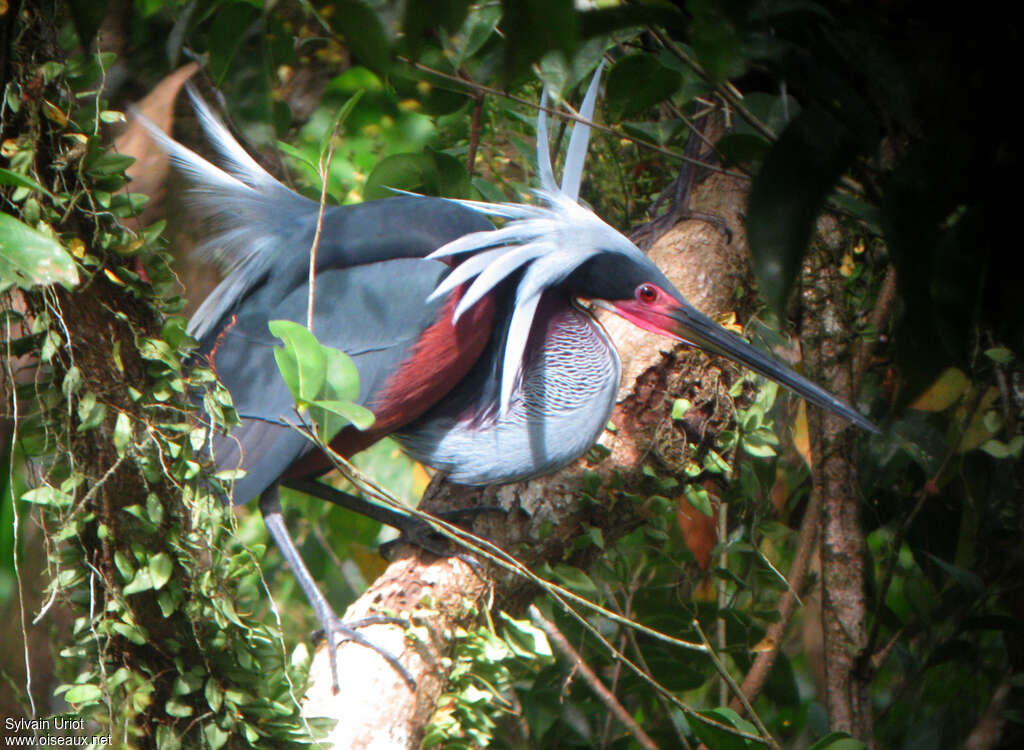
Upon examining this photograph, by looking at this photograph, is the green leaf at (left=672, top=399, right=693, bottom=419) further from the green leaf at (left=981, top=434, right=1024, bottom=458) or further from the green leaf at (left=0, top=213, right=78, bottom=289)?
the green leaf at (left=0, top=213, right=78, bottom=289)

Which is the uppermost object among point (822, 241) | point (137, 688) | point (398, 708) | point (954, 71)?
point (954, 71)

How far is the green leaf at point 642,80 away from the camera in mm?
1278

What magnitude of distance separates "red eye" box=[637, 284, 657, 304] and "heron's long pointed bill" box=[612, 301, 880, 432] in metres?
0.02

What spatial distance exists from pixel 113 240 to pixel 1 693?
83.5 inches

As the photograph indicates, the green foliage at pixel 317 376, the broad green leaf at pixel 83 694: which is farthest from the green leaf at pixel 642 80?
the broad green leaf at pixel 83 694

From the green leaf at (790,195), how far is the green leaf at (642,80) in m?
0.68

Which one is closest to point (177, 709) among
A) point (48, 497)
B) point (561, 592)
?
point (48, 497)

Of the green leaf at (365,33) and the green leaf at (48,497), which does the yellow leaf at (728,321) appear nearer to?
the green leaf at (48,497)

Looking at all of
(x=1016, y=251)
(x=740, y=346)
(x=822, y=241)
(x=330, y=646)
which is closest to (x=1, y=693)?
(x=330, y=646)

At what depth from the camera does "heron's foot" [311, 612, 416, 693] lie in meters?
1.67

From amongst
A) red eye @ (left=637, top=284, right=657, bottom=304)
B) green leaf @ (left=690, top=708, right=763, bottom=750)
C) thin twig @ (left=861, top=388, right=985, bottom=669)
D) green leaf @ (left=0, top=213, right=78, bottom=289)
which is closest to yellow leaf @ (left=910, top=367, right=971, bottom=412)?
thin twig @ (left=861, top=388, right=985, bottom=669)

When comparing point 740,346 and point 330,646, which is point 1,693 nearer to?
point 330,646

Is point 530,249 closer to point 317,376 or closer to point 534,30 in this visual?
point 317,376

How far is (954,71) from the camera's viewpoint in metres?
0.58
